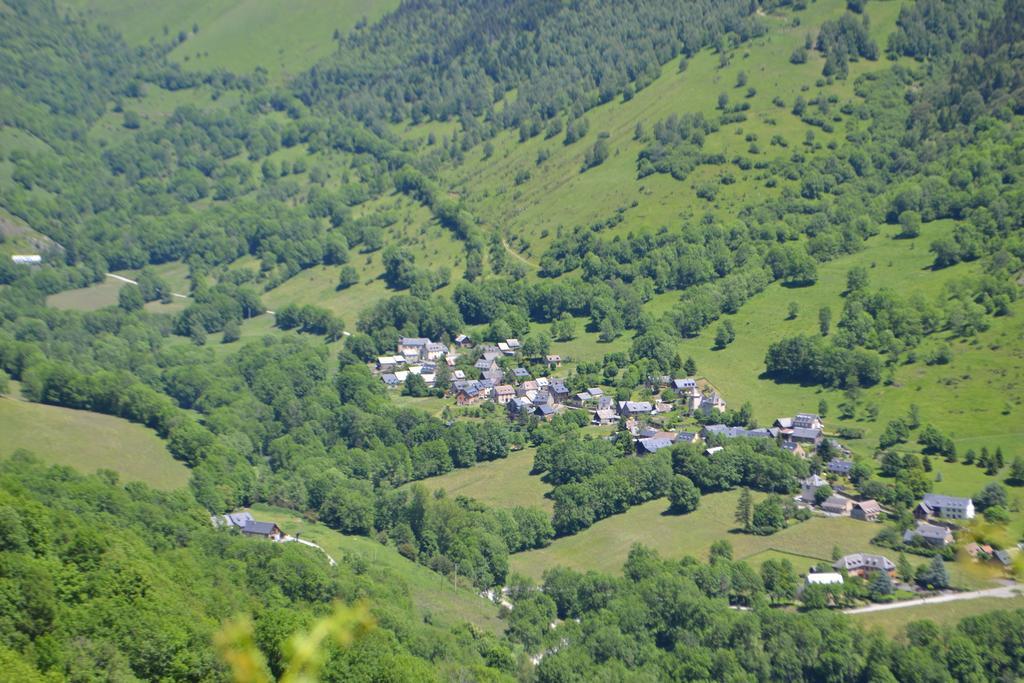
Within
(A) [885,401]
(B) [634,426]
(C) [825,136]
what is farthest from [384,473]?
(C) [825,136]

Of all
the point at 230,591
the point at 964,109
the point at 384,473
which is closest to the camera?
the point at 230,591

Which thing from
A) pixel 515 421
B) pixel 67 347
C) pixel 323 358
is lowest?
pixel 515 421

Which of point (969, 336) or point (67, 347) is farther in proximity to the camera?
point (67, 347)

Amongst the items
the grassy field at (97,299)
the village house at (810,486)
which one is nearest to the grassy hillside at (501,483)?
the village house at (810,486)

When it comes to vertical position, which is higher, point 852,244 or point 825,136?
point 825,136

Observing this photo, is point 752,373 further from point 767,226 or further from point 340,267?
point 340,267

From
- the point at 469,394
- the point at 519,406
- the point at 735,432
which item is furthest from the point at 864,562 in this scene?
the point at 469,394

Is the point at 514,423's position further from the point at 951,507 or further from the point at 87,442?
the point at 951,507
